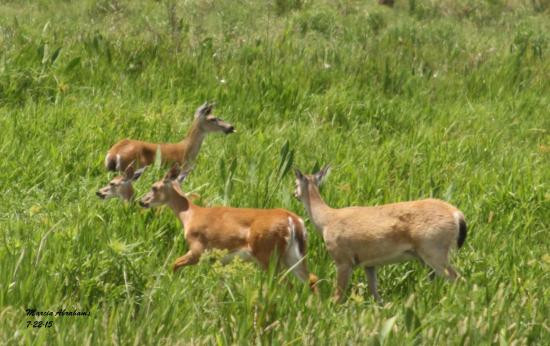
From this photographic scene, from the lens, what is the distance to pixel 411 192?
7242 mm

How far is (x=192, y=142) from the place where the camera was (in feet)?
26.8

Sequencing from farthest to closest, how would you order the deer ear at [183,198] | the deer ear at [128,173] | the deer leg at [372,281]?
the deer ear at [128,173], the deer ear at [183,198], the deer leg at [372,281]

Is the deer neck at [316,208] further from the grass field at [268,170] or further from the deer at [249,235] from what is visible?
the deer at [249,235]

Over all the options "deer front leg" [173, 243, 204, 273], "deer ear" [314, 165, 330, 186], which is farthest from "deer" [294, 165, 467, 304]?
"deer front leg" [173, 243, 204, 273]

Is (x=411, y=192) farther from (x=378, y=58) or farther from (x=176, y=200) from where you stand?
(x=378, y=58)

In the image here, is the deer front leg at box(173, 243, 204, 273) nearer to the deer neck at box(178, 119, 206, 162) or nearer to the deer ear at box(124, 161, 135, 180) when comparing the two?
the deer ear at box(124, 161, 135, 180)

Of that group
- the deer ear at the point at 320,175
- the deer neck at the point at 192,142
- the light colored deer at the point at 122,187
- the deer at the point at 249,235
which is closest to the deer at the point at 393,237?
the deer at the point at 249,235

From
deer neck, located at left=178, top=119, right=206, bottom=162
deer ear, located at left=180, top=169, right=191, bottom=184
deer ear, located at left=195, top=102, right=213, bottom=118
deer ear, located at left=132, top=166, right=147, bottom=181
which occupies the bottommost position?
deer neck, located at left=178, top=119, right=206, bottom=162

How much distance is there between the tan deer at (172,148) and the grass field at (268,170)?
12cm

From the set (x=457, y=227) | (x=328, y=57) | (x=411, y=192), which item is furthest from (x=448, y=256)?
(x=328, y=57)

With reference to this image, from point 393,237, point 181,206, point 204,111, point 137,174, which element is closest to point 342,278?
point 393,237

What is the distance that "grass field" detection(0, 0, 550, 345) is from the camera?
4574mm

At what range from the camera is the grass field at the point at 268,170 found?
15.0ft

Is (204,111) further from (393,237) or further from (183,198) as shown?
(393,237)
